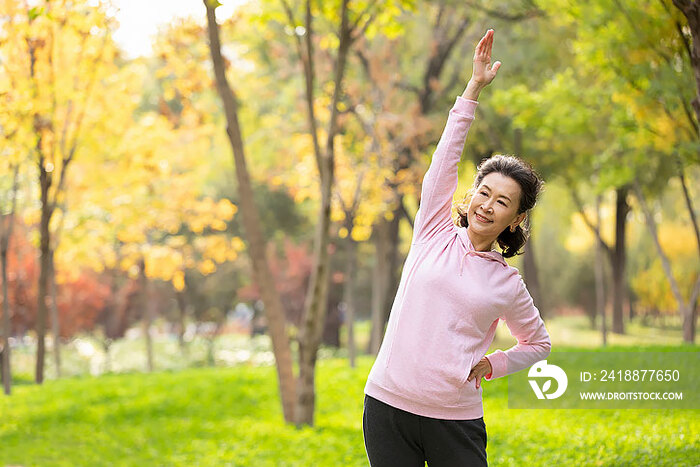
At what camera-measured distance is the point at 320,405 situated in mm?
8844

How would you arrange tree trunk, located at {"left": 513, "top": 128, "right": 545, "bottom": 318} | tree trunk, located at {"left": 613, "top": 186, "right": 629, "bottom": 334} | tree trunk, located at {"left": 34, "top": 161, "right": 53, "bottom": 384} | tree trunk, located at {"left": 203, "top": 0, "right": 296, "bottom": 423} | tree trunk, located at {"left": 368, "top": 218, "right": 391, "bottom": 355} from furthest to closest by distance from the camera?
tree trunk, located at {"left": 613, "top": 186, "right": 629, "bottom": 334}
tree trunk, located at {"left": 513, "top": 128, "right": 545, "bottom": 318}
tree trunk, located at {"left": 368, "top": 218, "right": 391, "bottom": 355}
tree trunk, located at {"left": 34, "top": 161, "right": 53, "bottom": 384}
tree trunk, located at {"left": 203, "top": 0, "right": 296, "bottom": 423}

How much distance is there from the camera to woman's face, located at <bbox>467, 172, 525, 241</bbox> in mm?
2199

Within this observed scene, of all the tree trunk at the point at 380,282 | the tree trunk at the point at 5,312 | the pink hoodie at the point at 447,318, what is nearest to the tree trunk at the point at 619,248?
the tree trunk at the point at 380,282

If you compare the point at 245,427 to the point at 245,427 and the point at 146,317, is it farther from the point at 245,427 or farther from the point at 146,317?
the point at 146,317

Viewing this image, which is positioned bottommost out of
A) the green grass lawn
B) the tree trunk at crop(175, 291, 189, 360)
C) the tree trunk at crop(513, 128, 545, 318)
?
the tree trunk at crop(175, 291, 189, 360)

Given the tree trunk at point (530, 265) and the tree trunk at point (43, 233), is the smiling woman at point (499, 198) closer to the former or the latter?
the tree trunk at point (43, 233)

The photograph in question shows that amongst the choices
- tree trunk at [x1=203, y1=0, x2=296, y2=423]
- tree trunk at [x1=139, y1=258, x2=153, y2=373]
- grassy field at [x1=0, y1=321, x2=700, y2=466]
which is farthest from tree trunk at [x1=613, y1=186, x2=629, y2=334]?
tree trunk at [x1=203, y1=0, x2=296, y2=423]

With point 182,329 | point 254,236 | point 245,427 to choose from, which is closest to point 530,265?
point 182,329

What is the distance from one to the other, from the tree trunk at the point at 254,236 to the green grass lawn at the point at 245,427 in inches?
17.4

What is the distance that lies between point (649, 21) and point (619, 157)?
5602 mm

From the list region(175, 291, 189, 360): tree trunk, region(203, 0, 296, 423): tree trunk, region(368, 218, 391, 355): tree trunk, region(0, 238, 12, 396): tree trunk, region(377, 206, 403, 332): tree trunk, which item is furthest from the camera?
region(175, 291, 189, 360): tree trunk

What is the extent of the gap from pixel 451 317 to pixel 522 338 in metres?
0.35

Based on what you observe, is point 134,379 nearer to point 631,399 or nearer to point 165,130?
point 165,130

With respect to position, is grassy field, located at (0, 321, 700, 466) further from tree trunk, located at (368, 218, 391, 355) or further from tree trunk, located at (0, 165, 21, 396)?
tree trunk, located at (368, 218, 391, 355)
